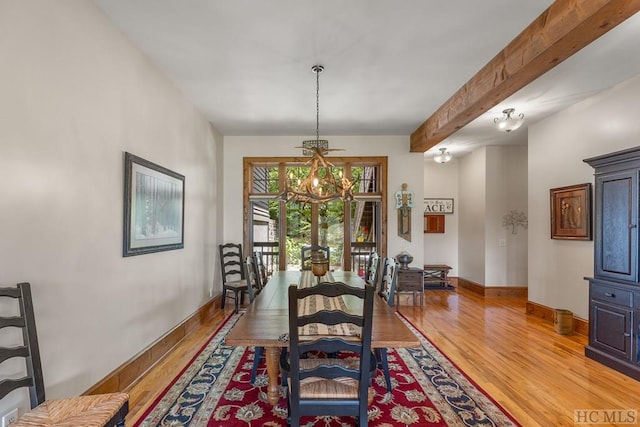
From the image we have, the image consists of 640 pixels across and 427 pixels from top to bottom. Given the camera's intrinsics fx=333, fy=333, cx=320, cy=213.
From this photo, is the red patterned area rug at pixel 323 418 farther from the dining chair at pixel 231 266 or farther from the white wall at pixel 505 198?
the white wall at pixel 505 198

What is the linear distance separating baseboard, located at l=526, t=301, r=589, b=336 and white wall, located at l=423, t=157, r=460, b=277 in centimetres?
249

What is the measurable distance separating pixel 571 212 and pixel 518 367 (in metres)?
2.29

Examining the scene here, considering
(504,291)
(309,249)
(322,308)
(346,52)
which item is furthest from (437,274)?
(346,52)

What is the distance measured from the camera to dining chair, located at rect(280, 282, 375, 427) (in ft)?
5.47

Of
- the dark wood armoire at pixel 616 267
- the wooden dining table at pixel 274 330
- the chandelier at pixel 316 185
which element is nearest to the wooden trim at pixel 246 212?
the chandelier at pixel 316 185

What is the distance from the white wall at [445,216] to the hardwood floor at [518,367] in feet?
8.07

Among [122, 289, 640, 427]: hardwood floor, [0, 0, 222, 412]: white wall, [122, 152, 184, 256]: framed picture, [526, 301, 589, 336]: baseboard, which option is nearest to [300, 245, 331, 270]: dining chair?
[122, 289, 640, 427]: hardwood floor

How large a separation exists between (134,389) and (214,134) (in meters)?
3.76

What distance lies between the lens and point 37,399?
1615 millimetres

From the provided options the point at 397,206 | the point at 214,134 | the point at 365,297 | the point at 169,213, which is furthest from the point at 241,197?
the point at 365,297

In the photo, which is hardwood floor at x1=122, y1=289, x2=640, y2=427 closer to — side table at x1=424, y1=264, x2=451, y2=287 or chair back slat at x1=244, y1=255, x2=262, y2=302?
chair back slat at x1=244, y1=255, x2=262, y2=302

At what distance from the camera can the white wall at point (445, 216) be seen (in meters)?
→ 7.47

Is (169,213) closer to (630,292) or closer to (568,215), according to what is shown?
(630,292)

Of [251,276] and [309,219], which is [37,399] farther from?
[309,219]
